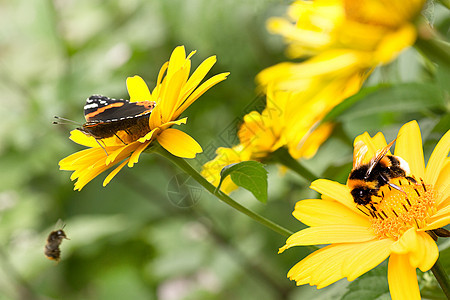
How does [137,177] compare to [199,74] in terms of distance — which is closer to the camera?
[199,74]

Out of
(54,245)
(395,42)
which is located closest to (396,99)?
(395,42)

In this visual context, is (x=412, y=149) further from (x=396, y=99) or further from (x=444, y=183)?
(x=396, y=99)

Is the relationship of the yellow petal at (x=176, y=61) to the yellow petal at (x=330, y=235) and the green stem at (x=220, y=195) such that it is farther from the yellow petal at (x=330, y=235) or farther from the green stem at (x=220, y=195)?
the yellow petal at (x=330, y=235)

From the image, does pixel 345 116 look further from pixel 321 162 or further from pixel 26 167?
pixel 26 167

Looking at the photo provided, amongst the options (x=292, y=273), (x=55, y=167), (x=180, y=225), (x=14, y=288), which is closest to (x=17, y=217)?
(x=14, y=288)

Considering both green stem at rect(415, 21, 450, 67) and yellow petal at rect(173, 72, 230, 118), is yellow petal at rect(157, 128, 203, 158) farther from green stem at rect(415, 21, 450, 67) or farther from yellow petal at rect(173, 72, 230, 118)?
green stem at rect(415, 21, 450, 67)

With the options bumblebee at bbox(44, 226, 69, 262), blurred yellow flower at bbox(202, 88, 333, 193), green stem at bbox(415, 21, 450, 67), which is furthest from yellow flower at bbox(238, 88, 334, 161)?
bumblebee at bbox(44, 226, 69, 262)
